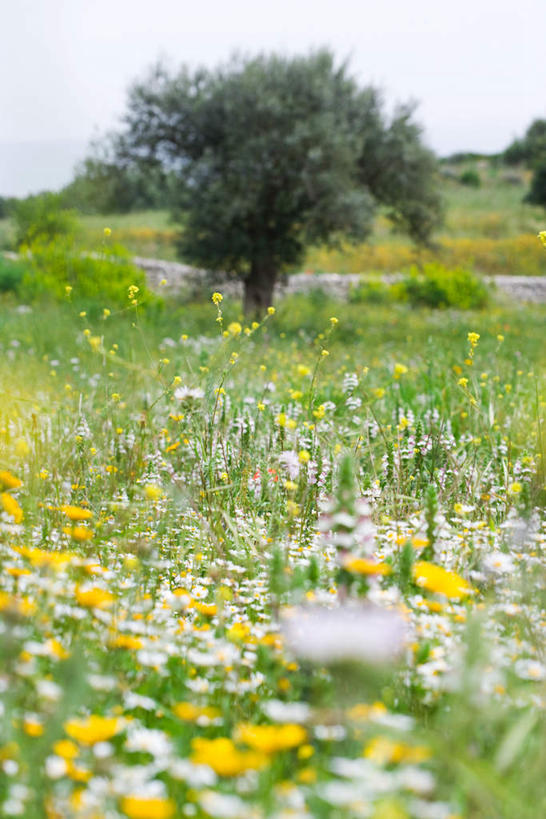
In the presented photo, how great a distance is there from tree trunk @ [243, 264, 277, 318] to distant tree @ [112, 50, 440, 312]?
21mm

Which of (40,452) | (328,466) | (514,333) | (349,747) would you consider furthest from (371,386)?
(514,333)

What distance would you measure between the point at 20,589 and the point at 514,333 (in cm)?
1176

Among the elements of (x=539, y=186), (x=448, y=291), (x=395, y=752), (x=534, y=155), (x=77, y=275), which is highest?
(x=534, y=155)

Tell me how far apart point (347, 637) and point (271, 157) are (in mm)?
12848

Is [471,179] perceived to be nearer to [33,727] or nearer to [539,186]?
[539,186]

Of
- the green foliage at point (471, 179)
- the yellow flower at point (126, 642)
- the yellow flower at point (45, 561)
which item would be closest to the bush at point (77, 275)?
the yellow flower at point (45, 561)

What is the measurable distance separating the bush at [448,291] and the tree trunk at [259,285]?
5476 millimetres

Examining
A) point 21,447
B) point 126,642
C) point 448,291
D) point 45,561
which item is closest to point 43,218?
point 448,291

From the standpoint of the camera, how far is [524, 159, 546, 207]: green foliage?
1287 inches

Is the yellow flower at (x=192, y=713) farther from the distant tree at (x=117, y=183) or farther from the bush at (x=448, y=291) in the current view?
the bush at (x=448, y=291)

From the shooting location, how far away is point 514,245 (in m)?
27.7

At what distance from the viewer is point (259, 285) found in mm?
14664

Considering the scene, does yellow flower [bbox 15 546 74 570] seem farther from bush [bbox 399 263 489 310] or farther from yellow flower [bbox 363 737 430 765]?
bush [bbox 399 263 489 310]

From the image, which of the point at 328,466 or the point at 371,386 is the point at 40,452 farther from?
the point at 371,386
